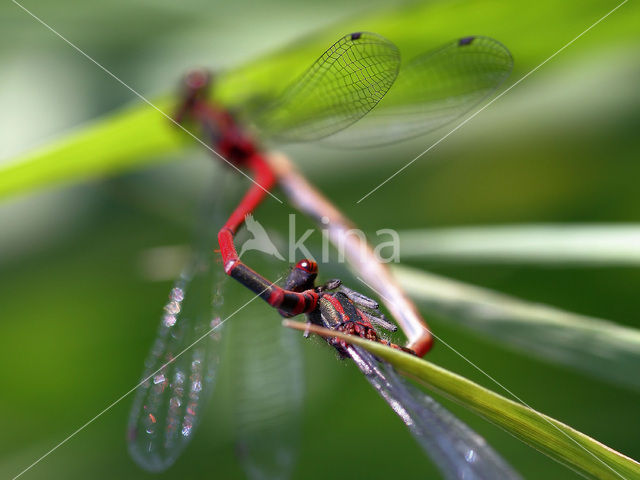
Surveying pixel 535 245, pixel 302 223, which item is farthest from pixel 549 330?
pixel 302 223

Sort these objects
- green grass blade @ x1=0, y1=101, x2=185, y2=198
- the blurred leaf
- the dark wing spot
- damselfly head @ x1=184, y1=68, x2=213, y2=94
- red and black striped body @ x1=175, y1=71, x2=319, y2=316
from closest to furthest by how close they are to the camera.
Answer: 1. the blurred leaf
2. the dark wing spot
3. green grass blade @ x1=0, y1=101, x2=185, y2=198
4. red and black striped body @ x1=175, y1=71, x2=319, y2=316
5. damselfly head @ x1=184, y1=68, x2=213, y2=94

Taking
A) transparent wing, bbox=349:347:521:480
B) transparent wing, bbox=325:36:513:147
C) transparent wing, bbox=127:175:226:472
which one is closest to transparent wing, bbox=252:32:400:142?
transparent wing, bbox=325:36:513:147

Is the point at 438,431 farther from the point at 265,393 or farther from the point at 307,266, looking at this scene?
the point at 265,393

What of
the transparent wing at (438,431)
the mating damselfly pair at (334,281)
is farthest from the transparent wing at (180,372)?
the transparent wing at (438,431)

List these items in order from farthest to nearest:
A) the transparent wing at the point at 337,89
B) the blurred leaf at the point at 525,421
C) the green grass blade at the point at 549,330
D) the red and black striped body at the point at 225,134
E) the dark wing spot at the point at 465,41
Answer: the red and black striped body at the point at 225,134
the dark wing spot at the point at 465,41
the transparent wing at the point at 337,89
the green grass blade at the point at 549,330
the blurred leaf at the point at 525,421

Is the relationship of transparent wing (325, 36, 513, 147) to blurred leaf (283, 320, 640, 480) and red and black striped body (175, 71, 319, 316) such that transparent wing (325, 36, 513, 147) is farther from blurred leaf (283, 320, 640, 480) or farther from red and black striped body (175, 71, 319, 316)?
blurred leaf (283, 320, 640, 480)

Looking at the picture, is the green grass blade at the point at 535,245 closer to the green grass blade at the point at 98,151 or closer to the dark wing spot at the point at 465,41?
the dark wing spot at the point at 465,41

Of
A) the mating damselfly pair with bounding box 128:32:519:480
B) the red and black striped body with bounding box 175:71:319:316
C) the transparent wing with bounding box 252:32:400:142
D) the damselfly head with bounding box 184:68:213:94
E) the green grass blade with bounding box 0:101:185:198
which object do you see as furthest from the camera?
the damselfly head with bounding box 184:68:213:94
